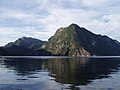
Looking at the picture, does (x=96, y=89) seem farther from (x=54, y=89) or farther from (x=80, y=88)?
(x=54, y=89)

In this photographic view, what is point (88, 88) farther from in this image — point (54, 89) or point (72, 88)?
point (54, 89)

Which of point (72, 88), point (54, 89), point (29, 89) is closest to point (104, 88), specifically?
A: point (72, 88)

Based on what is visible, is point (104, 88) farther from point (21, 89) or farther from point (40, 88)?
point (21, 89)

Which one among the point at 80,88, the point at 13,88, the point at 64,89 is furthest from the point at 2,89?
the point at 80,88

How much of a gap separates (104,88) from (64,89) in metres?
7.90

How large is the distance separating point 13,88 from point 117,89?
19465 millimetres

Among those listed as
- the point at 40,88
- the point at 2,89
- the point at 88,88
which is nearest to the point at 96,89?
the point at 88,88

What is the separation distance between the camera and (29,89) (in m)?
50.6

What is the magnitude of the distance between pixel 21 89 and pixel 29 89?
147 cm

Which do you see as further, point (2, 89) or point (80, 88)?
point (80, 88)

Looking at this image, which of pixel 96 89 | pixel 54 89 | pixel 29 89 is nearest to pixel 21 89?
pixel 29 89

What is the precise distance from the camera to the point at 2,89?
5006 centimetres

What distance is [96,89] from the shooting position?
5169cm

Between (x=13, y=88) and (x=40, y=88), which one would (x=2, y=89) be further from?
(x=40, y=88)
